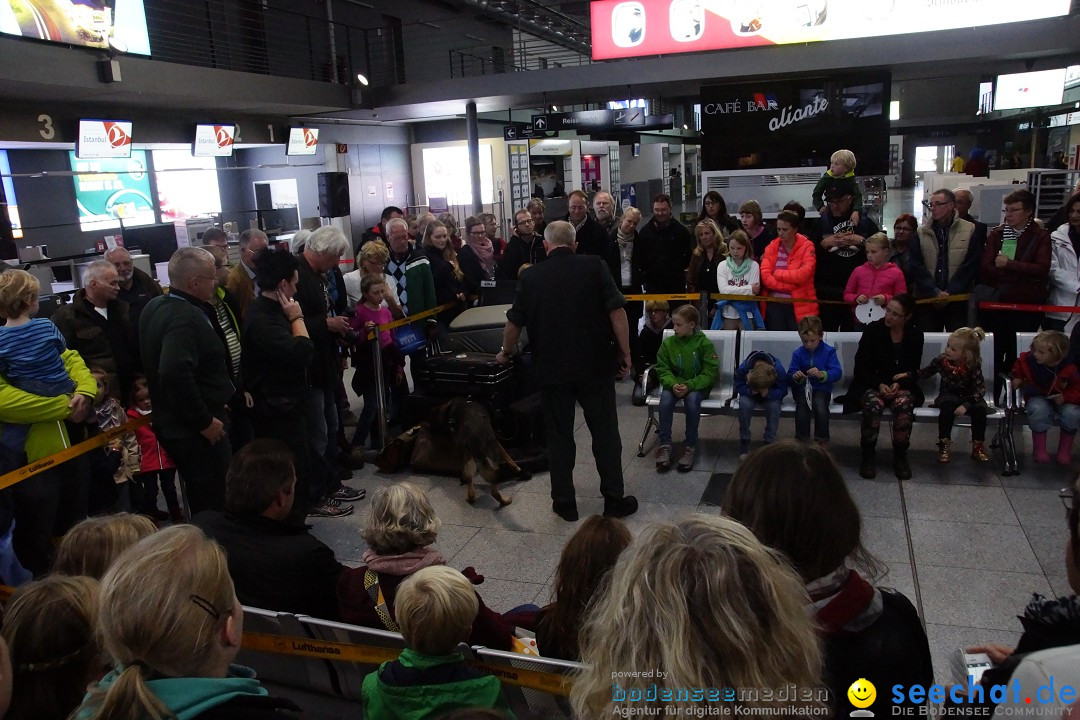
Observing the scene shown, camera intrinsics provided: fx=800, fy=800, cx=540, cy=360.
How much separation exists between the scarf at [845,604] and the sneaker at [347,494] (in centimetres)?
435

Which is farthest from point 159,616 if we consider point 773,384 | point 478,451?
point 773,384

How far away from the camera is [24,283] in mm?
4059

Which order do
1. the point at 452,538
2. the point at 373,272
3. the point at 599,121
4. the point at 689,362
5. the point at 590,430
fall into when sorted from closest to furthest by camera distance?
the point at 452,538, the point at 590,430, the point at 689,362, the point at 373,272, the point at 599,121

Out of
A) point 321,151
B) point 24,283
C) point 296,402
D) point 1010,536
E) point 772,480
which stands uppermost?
point 321,151

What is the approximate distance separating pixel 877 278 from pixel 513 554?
3741 mm

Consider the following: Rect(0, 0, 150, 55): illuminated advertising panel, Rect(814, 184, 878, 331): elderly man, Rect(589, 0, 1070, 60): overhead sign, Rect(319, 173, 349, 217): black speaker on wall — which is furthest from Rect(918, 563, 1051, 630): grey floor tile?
Rect(319, 173, 349, 217): black speaker on wall

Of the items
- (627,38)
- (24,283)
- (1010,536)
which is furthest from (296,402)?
(627,38)

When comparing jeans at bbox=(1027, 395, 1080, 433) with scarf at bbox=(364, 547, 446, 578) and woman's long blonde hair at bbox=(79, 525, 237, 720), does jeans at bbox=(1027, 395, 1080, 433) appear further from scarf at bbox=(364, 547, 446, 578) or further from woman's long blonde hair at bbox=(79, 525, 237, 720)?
woman's long blonde hair at bbox=(79, 525, 237, 720)

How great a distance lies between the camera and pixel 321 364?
17.6ft

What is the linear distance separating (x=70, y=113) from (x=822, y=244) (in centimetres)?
1085

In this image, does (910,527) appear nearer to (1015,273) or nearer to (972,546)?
(972,546)

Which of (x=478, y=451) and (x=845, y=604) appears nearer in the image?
(x=845, y=604)

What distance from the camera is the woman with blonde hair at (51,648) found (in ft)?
5.79

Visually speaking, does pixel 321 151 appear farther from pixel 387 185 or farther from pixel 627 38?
pixel 627 38
